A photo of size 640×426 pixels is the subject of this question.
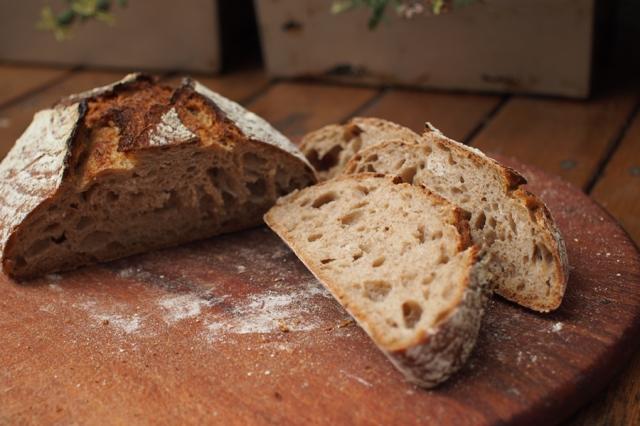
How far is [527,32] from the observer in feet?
11.3

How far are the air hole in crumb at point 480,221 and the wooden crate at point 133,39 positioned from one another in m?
2.30

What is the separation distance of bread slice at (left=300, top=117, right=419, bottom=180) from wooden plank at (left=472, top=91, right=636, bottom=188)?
809 mm

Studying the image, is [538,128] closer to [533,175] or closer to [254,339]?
[533,175]

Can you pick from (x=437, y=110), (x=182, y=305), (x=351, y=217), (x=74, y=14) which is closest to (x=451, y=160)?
(x=351, y=217)

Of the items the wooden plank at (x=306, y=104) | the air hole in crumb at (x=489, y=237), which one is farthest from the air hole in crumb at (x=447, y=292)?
the wooden plank at (x=306, y=104)

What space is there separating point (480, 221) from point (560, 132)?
135cm

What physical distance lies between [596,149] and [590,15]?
0.54 metres

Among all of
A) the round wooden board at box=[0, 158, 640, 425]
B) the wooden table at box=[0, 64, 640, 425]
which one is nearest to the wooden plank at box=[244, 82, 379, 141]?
the wooden table at box=[0, 64, 640, 425]

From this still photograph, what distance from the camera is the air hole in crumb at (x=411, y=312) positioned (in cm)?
186

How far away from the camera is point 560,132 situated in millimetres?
3330

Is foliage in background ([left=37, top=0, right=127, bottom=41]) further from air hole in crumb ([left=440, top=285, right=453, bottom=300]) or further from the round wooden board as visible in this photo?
air hole in crumb ([left=440, top=285, right=453, bottom=300])

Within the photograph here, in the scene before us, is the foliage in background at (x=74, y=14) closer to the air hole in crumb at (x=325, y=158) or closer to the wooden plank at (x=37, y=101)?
the wooden plank at (x=37, y=101)

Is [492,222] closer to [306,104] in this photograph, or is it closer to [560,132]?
[560,132]

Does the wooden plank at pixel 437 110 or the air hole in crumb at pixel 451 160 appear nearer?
the air hole in crumb at pixel 451 160
